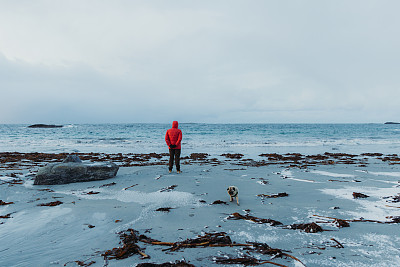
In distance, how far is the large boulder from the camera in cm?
717

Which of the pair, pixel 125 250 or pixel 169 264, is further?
pixel 125 250

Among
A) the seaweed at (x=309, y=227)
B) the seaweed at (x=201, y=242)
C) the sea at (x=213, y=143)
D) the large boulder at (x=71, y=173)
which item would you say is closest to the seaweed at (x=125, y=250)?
the seaweed at (x=201, y=242)

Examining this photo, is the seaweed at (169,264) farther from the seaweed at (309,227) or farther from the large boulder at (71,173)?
the large boulder at (71,173)

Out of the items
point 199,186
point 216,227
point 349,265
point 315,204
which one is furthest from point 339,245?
point 199,186

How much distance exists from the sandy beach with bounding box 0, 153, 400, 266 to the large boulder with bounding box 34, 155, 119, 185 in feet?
1.27

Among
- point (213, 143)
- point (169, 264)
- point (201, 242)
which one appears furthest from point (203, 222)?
point (213, 143)

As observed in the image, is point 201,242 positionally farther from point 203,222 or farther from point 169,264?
point 203,222

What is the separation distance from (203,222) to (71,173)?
5.46 meters

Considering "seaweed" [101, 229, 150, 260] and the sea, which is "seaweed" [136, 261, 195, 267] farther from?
the sea

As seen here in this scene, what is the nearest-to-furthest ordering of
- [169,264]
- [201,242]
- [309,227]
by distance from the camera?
[169,264], [201,242], [309,227]

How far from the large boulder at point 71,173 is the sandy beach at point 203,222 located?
387 mm

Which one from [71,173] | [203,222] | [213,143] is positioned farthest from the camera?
[213,143]

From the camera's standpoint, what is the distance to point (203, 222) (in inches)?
154

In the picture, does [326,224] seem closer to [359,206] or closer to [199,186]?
[359,206]
